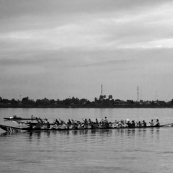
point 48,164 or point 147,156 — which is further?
point 147,156

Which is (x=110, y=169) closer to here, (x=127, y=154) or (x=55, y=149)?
(x=127, y=154)

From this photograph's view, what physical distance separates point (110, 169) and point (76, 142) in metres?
18.8

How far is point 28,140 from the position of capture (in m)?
53.9

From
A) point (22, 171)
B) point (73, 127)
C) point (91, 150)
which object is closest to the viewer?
point (22, 171)

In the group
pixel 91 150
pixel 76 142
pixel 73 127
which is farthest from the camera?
pixel 73 127

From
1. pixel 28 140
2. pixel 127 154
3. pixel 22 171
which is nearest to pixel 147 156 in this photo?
pixel 127 154

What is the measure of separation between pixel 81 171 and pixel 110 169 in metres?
2.37

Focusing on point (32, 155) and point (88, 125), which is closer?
point (32, 155)

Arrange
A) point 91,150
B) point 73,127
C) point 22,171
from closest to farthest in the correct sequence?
point 22,171
point 91,150
point 73,127

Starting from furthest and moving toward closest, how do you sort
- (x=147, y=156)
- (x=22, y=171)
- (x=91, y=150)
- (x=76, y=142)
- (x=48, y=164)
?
(x=76, y=142), (x=91, y=150), (x=147, y=156), (x=48, y=164), (x=22, y=171)

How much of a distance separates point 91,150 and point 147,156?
665 cm

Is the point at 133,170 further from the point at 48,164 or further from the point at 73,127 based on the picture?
the point at 73,127

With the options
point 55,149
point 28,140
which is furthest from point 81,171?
point 28,140

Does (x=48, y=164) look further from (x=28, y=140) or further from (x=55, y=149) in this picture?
(x=28, y=140)
